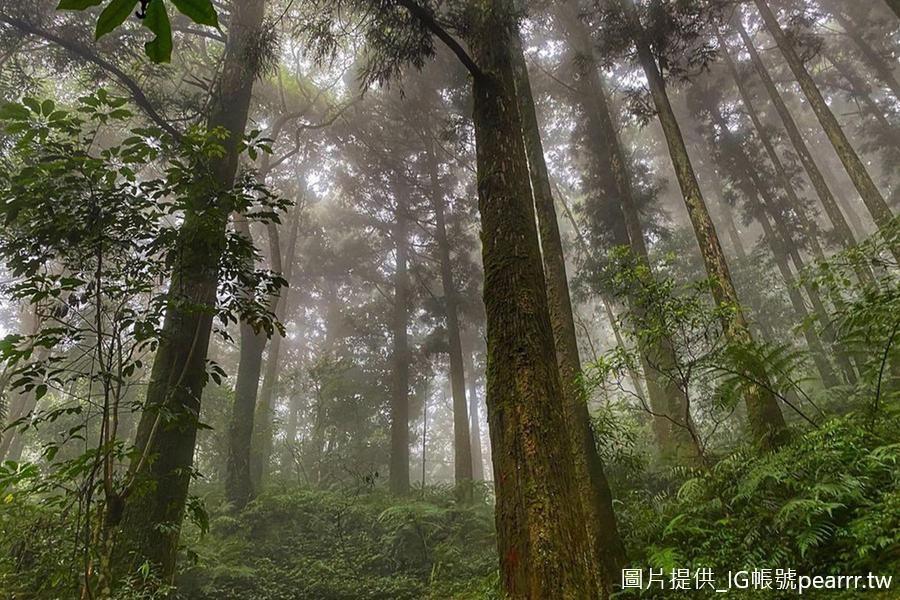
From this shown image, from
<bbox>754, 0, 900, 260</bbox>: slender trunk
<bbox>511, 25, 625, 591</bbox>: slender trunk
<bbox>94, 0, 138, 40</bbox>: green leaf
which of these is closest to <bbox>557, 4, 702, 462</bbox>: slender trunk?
<bbox>511, 25, 625, 591</bbox>: slender trunk

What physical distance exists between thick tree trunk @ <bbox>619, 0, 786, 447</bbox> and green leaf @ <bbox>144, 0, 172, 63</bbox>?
5.64 m

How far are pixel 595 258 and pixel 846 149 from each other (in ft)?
21.7

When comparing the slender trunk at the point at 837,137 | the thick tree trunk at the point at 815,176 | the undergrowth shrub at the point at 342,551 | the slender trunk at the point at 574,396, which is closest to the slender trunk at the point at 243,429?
the undergrowth shrub at the point at 342,551

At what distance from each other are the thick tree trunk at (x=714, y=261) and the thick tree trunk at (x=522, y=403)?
3.17 meters

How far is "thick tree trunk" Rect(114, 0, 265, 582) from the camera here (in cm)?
382

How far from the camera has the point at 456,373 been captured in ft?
42.8

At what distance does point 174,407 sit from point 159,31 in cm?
447

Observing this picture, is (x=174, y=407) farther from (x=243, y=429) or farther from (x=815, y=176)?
(x=815, y=176)

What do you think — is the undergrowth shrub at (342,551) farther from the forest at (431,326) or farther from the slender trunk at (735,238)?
the slender trunk at (735,238)

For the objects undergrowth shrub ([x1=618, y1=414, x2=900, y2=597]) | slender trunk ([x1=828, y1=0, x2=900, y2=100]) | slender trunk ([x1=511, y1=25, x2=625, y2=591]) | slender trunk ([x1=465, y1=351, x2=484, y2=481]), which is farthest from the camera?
slender trunk ([x1=465, y1=351, x2=484, y2=481])

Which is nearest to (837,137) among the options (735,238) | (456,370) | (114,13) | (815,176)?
(815,176)

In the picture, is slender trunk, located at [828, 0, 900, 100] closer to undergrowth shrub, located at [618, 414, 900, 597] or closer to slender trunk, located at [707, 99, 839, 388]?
slender trunk, located at [707, 99, 839, 388]

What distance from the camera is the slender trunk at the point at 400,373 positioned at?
45.8 feet

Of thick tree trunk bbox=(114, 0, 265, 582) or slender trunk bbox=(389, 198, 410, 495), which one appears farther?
slender trunk bbox=(389, 198, 410, 495)
